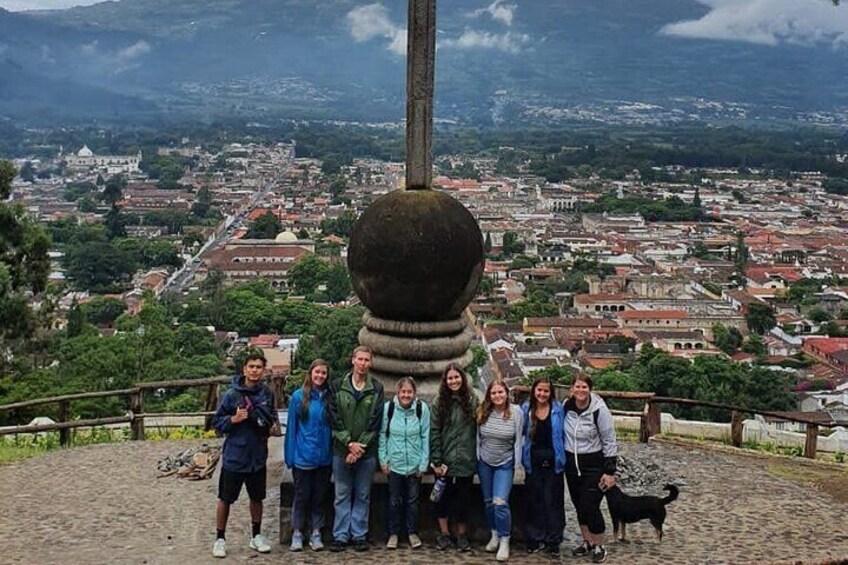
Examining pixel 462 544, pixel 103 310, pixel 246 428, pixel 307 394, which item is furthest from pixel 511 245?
pixel 246 428

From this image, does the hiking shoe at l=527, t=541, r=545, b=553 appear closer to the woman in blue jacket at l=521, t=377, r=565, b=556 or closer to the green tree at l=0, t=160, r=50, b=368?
the woman in blue jacket at l=521, t=377, r=565, b=556

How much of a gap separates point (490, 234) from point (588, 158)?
5103 centimetres

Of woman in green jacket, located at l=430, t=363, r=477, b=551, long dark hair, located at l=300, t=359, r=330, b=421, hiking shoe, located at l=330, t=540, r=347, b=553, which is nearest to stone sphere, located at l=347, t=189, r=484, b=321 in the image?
woman in green jacket, located at l=430, t=363, r=477, b=551

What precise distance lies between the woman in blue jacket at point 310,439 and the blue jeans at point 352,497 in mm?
77

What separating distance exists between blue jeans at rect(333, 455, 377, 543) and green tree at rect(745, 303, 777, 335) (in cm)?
4185

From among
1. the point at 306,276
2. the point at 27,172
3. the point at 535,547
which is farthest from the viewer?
the point at 27,172

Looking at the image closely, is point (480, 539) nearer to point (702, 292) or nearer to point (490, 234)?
point (702, 292)

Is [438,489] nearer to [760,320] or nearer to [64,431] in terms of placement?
[64,431]

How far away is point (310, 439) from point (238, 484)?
420 millimetres

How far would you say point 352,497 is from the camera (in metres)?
5.49

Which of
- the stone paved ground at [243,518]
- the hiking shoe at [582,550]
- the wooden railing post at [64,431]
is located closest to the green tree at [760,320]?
the stone paved ground at [243,518]

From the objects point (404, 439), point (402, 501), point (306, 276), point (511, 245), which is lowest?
point (306, 276)

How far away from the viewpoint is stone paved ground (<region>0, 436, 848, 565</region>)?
5523 millimetres

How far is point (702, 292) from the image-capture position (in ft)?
175
